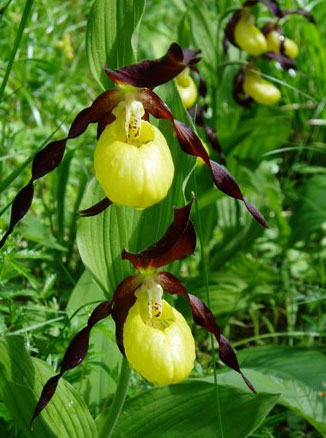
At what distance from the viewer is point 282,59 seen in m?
2.81

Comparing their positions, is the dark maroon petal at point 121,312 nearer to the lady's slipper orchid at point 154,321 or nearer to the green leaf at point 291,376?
the lady's slipper orchid at point 154,321

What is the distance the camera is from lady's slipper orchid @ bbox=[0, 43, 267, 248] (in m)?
1.09

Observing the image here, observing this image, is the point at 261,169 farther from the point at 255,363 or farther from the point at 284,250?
the point at 255,363

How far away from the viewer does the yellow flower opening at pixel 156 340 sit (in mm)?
1165

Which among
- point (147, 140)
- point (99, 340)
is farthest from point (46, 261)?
point (147, 140)

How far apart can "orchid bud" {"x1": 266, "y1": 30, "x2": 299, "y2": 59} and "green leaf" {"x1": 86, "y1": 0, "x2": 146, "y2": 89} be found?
5.89ft

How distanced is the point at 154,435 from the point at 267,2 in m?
2.02

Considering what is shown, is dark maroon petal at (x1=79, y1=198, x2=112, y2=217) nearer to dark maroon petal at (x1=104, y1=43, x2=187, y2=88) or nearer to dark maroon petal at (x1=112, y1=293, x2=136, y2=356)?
dark maroon petal at (x1=112, y1=293, x2=136, y2=356)

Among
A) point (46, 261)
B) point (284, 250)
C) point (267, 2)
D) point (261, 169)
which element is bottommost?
point (284, 250)

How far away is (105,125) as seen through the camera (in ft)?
4.22

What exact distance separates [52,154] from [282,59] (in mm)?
1856

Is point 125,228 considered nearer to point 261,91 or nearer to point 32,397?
point 32,397

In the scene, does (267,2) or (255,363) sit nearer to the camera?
(255,363)

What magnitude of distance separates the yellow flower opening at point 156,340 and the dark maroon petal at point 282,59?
178 centimetres
